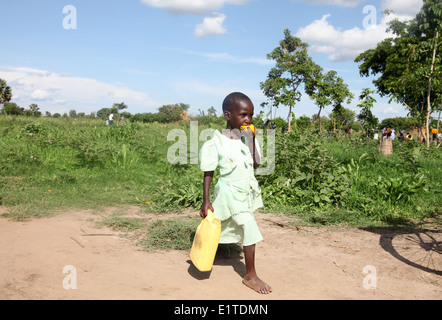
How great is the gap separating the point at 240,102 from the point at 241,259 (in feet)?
5.07

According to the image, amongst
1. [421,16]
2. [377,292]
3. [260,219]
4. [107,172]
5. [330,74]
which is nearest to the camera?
[377,292]

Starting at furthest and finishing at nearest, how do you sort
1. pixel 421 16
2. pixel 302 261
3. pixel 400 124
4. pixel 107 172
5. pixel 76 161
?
pixel 400 124, pixel 421 16, pixel 76 161, pixel 107 172, pixel 302 261

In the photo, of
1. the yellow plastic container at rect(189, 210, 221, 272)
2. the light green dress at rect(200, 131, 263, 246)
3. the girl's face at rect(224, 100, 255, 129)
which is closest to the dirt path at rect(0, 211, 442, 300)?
the yellow plastic container at rect(189, 210, 221, 272)

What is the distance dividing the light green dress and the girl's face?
0.58ft

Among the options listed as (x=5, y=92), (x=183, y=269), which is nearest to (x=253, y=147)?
(x=183, y=269)

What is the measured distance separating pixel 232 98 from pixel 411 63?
768 inches

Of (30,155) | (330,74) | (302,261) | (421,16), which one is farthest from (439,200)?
(330,74)

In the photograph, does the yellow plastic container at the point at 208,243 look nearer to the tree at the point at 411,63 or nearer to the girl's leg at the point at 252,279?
the girl's leg at the point at 252,279

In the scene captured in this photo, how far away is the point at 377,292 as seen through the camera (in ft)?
8.78

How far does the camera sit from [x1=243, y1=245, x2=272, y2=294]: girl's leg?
2627 mm

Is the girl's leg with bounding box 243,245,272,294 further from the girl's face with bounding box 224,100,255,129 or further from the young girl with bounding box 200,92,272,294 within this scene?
the girl's face with bounding box 224,100,255,129

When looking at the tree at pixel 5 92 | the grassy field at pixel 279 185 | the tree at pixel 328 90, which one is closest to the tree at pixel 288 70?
the tree at pixel 328 90
